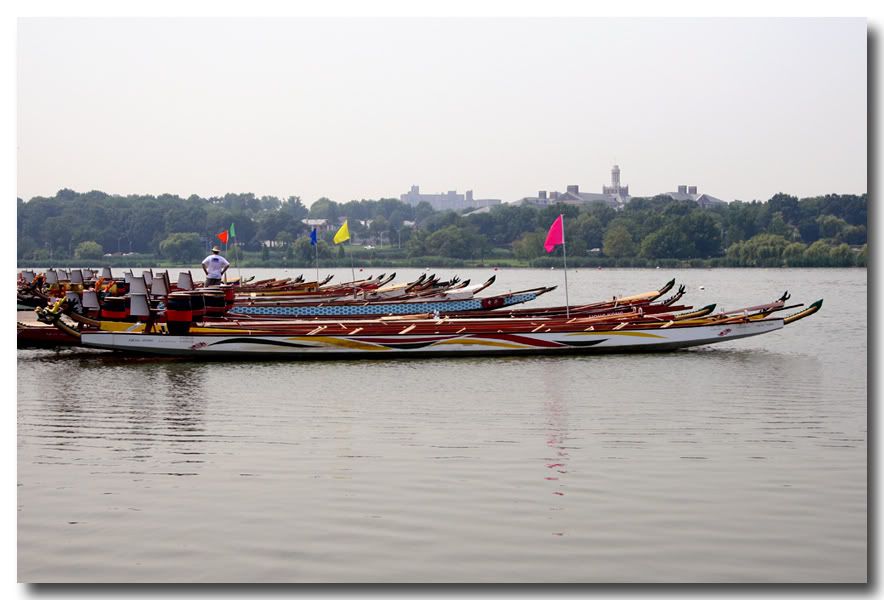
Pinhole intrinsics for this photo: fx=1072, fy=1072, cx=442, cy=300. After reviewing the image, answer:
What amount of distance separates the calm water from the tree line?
6.74 feet

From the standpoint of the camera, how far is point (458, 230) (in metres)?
38.4

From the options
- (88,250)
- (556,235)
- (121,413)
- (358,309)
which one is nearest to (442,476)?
(121,413)

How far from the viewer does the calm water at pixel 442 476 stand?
22.5 feet

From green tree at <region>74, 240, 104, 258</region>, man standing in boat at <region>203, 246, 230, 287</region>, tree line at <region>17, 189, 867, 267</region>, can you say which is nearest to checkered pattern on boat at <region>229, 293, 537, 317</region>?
tree line at <region>17, 189, 867, 267</region>

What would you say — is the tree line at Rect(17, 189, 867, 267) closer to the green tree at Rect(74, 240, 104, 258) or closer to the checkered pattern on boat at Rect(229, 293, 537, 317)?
the green tree at Rect(74, 240, 104, 258)

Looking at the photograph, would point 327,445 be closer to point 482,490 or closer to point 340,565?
point 482,490

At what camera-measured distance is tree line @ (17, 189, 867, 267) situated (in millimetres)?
11688

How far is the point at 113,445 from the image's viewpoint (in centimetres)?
1058

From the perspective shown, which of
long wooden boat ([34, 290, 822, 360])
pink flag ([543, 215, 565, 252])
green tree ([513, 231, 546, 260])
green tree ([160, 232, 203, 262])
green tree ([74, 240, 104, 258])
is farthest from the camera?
green tree ([513, 231, 546, 260])

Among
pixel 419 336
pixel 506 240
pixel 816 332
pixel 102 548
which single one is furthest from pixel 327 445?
pixel 506 240

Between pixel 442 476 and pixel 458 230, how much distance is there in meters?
29.7

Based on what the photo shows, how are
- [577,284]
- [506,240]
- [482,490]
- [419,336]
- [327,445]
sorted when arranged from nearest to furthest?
[482,490] < [327,445] < [419,336] < [506,240] < [577,284]

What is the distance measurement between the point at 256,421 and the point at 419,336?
5.73m

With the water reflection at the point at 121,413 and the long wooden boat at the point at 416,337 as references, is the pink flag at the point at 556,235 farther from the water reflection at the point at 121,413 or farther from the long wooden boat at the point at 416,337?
the water reflection at the point at 121,413
